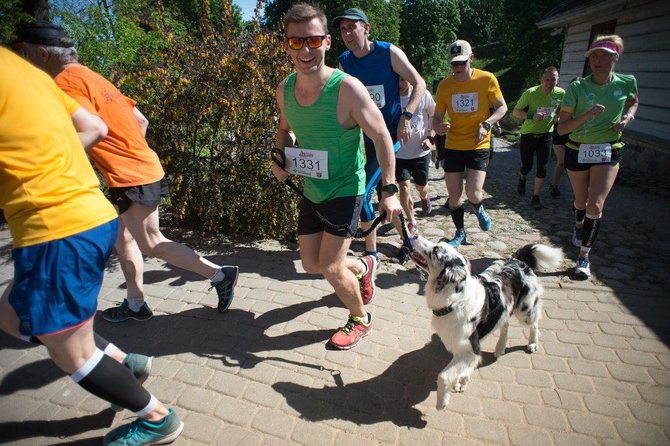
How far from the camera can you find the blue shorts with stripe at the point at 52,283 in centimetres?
167

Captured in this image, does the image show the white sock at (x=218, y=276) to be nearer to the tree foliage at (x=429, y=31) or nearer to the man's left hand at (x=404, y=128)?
the man's left hand at (x=404, y=128)

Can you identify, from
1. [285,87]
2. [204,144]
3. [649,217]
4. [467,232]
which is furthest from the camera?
[649,217]

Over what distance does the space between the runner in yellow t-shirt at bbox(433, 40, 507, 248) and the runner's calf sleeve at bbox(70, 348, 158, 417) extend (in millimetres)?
4090

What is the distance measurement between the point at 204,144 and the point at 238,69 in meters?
1.06

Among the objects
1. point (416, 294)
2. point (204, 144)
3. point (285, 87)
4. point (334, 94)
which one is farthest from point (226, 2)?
point (416, 294)

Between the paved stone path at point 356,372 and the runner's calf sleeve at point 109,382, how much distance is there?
50cm

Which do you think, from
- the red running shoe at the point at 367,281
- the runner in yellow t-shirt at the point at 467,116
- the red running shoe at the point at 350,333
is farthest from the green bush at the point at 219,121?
the red running shoe at the point at 350,333

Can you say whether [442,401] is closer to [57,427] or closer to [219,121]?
[57,427]

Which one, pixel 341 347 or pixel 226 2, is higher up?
pixel 226 2

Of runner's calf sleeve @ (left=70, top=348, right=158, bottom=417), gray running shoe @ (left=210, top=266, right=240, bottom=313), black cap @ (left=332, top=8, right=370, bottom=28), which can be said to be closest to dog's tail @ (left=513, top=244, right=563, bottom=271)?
gray running shoe @ (left=210, top=266, right=240, bottom=313)

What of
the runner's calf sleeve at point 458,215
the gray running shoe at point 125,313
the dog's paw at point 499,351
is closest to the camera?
the dog's paw at point 499,351

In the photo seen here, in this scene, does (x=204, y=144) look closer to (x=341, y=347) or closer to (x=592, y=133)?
(x=341, y=347)

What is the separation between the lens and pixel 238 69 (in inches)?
182

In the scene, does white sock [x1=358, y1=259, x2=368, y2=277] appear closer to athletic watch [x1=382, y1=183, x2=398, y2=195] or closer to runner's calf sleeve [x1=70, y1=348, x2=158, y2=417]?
athletic watch [x1=382, y1=183, x2=398, y2=195]
